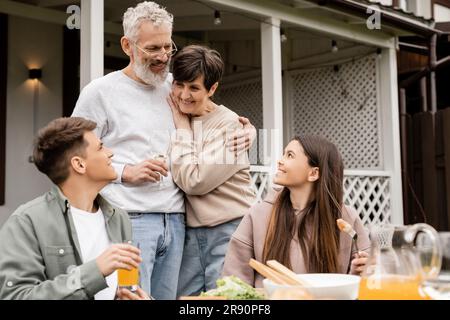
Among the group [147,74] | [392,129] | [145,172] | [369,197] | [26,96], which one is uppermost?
[26,96]

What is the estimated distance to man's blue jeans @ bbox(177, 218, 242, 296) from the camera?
9.96 ft

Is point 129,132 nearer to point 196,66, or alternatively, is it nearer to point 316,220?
point 196,66

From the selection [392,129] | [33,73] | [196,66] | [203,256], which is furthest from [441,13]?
[203,256]

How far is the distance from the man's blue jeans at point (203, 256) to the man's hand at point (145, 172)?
0.43 metres

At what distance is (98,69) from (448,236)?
10.5ft

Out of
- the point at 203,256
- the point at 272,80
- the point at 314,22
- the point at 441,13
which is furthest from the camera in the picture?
the point at 441,13

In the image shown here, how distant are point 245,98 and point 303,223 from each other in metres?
6.39

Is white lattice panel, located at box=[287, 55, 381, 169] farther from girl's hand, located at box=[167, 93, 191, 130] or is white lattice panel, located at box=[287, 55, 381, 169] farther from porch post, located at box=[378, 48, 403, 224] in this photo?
girl's hand, located at box=[167, 93, 191, 130]

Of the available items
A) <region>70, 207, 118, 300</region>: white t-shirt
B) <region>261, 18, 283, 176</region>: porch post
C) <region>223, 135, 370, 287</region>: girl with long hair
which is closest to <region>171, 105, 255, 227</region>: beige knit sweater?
<region>223, 135, 370, 287</region>: girl with long hair

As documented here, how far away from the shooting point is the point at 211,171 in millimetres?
2850

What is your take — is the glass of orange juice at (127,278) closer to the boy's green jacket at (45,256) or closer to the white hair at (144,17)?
the boy's green jacket at (45,256)

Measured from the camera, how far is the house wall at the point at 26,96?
21.0 ft
